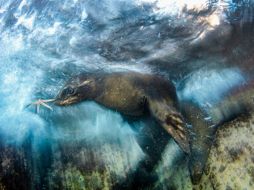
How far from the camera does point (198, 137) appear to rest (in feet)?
18.3

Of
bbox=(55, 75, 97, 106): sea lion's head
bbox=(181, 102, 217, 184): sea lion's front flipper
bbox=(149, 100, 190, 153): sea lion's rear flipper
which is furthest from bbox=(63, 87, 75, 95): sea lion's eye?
bbox=(181, 102, 217, 184): sea lion's front flipper

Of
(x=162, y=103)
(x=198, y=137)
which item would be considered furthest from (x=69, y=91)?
(x=198, y=137)

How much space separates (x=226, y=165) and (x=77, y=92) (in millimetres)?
2879

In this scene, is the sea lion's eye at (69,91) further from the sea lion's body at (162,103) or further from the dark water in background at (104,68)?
the dark water in background at (104,68)

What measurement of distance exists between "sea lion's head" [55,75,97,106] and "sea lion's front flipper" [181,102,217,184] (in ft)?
5.55

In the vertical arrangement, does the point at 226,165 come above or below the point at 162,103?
below

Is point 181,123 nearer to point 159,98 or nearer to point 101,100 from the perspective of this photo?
point 159,98

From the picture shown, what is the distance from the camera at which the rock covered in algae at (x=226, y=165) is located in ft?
17.1

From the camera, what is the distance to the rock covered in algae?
→ 17.1 feet

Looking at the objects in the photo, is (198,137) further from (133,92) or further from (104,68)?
(104,68)

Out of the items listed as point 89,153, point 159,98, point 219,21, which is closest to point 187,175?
point 159,98

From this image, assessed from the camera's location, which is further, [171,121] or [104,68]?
[104,68]

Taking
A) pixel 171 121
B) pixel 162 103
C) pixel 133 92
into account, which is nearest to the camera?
pixel 171 121

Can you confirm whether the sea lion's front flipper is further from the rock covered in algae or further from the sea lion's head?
the sea lion's head
